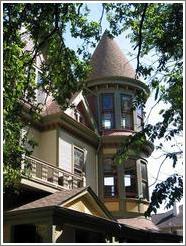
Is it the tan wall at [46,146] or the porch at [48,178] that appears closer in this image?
the porch at [48,178]

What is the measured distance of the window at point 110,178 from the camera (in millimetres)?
20938

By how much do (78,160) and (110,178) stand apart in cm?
229

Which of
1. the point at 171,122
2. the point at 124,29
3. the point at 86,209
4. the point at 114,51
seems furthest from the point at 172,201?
the point at 114,51

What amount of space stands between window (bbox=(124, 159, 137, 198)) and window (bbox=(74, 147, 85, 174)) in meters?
2.50

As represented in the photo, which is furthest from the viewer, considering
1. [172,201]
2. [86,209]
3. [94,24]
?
[86,209]

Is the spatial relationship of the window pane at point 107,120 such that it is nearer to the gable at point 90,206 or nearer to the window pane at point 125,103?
the window pane at point 125,103

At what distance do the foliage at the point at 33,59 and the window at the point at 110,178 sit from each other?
10361 mm

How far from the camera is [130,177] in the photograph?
70.6 ft

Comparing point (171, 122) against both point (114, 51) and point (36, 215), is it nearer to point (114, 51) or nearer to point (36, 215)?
point (36, 215)

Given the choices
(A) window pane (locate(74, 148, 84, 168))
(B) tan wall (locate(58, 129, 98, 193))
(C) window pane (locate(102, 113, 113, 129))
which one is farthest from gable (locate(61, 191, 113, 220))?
(C) window pane (locate(102, 113, 113, 129))

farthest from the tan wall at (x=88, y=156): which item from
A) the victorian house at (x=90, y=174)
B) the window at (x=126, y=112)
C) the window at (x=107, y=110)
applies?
the window at (x=126, y=112)

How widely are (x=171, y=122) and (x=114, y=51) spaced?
599 inches

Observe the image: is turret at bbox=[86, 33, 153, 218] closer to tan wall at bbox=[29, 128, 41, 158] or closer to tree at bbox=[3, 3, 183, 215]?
tan wall at bbox=[29, 128, 41, 158]

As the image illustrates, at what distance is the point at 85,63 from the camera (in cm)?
1152
